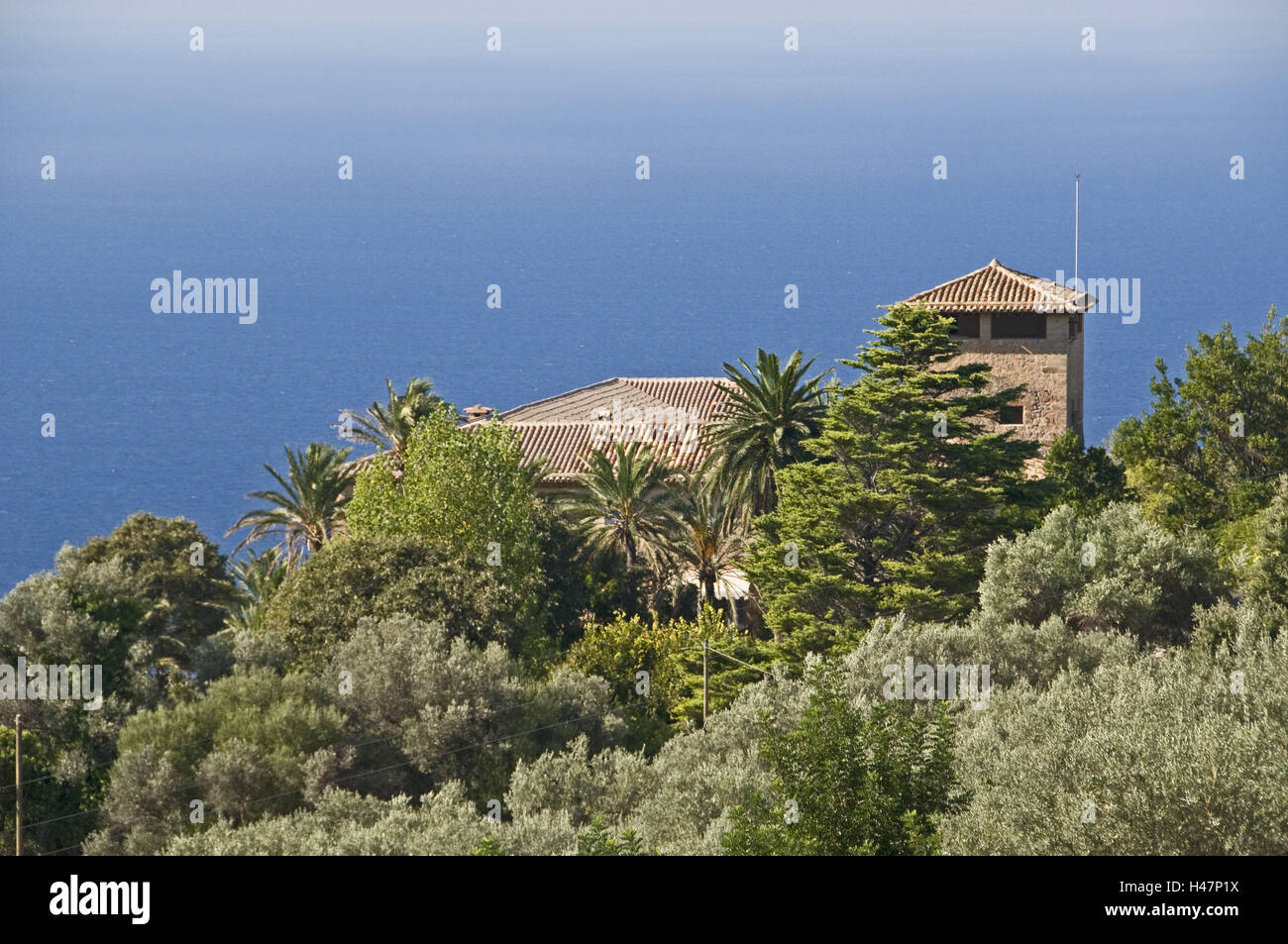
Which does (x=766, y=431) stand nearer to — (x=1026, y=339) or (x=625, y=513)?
(x=625, y=513)

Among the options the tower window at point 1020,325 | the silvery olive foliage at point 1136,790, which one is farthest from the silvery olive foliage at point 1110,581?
the tower window at point 1020,325

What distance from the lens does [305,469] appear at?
52.5m

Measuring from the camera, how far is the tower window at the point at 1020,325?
165 ft

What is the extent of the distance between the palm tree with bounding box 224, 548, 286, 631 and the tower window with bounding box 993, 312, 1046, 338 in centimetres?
2230

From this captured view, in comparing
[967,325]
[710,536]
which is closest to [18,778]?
[710,536]

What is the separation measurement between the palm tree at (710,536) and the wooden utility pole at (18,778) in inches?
725

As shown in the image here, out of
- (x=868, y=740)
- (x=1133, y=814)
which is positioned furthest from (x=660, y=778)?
(x=1133, y=814)

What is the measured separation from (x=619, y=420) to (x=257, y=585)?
45.6 feet

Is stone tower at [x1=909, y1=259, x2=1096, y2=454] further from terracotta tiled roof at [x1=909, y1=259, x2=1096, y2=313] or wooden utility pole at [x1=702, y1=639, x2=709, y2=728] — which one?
wooden utility pole at [x1=702, y1=639, x2=709, y2=728]

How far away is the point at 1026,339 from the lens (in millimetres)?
50438

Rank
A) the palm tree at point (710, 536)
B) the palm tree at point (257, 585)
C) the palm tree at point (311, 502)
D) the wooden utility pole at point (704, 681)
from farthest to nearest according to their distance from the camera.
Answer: the palm tree at point (311, 502), the palm tree at point (257, 585), the palm tree at point (710, 536), the wooden utility pole at point (704, 681)

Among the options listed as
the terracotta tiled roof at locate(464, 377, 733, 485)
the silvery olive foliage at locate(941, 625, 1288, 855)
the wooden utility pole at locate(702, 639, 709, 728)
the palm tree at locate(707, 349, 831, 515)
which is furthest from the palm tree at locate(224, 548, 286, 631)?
the silvery olive foliage at locate(941, 625, 1288, 855)

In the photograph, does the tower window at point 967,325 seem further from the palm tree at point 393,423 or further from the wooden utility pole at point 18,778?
the wooden utility pole at point 18,778
